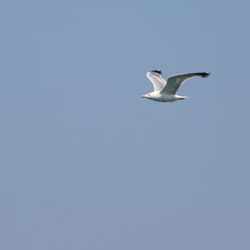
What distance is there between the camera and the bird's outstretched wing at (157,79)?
5825cm

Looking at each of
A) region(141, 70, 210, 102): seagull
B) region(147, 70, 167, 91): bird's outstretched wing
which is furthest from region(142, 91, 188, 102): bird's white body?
region(147, 70, 167, 91): bird's outstretched wing

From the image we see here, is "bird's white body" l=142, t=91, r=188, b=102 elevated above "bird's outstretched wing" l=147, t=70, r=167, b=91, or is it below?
below

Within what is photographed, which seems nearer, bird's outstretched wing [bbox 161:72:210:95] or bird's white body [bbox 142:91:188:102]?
bird's outstretched wing [bbox 161:72:210:95]

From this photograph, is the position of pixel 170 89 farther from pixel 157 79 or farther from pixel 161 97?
pixel 157 79

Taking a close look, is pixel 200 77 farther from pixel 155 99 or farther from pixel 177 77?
pixel 155 99

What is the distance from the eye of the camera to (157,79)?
59.7 m

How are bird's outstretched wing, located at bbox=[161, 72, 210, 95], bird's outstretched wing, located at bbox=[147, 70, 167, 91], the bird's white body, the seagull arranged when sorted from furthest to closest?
bird's outstretched wing, located at bbox=[147, 70, 167, 91]
the bird's white body
the seagull
bird's outstretched wing, located at bbox=[161, 72, 210, 95]

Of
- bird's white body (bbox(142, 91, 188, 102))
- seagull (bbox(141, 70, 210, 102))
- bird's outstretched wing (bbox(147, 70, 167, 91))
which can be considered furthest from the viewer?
bird's outstretched wing (bbox(147, 70, 167, 91))

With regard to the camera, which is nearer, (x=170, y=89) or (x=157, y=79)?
(x=170, y=89)

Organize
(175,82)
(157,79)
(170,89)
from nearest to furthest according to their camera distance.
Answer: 1. (175,82)
2. (170,89)
3. (157,79)

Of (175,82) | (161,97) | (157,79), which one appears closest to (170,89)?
(175,82)

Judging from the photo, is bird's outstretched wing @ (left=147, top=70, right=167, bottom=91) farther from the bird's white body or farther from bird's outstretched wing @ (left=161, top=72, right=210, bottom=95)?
bird's outstretched wing @ (left=161, top=72, right=210, bottom=95)

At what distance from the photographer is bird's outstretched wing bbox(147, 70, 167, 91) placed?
58.2 m

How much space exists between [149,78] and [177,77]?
29.1ft
